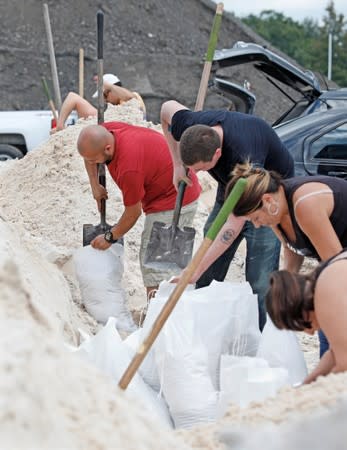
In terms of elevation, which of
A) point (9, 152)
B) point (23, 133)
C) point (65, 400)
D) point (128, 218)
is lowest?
point (9, 152)

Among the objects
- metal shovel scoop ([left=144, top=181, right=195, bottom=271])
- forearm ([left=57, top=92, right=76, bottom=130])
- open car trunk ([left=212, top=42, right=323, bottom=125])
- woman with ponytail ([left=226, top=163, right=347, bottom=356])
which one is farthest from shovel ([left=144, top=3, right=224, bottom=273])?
forearm ([left=57, top=92, right=76, bottom=130])

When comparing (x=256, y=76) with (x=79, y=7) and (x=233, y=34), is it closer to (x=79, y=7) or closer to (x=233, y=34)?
(x=233, y=34)

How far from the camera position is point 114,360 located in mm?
4391

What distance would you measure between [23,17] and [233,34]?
5.73 metres

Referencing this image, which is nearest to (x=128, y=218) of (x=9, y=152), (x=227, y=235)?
(x=227, y=235)

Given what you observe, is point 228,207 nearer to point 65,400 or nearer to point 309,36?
point 65,400

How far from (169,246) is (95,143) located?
0.88 meters

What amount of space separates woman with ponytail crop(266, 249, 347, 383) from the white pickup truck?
38.6 ft

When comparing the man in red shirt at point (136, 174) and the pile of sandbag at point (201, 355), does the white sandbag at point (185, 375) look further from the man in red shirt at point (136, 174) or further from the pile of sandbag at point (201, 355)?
the man in red shirt at point (136, 174)

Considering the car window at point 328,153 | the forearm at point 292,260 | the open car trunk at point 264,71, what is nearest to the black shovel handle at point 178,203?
the forearm at point 292,260

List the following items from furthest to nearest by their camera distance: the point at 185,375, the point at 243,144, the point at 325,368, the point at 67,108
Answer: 1. the point at 67,108
2. the point at 243,144
3. the point at 185,375
4. the point at 325,368

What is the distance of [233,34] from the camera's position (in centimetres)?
2720

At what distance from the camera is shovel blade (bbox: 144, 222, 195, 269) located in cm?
622

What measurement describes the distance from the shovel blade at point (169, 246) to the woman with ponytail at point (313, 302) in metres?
2.82
